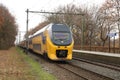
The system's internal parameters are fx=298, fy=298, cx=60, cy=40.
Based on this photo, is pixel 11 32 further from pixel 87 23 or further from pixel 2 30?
pixel 87 23

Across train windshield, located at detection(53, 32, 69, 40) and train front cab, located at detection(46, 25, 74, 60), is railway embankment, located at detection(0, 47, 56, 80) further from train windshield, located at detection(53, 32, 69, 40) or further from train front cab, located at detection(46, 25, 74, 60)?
train windshield, located at detection(53, 32, 69, 40)

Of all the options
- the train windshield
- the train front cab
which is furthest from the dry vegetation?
the train windshield

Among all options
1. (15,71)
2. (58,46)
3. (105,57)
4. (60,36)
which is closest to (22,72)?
(15,71)

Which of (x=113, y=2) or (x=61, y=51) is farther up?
(x=113, y=2)

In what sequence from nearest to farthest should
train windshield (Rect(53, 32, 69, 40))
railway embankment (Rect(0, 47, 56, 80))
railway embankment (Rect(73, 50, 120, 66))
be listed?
railway embankment (Rect(0, 47, 56, 80))
railway embankment (Rect(73, 50, 120, 66))
train windshield (Rect(53, 32, 69, 40))

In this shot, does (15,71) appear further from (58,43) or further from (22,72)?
(58,43)

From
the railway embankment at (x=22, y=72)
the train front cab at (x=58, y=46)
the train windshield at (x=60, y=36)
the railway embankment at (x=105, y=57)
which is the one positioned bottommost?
the railway embankment at (x=22, y=72)

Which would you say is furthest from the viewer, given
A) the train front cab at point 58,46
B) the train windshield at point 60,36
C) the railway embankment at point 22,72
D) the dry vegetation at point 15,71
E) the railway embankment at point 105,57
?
the train windshield at point 60,36

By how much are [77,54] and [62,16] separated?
104 feet

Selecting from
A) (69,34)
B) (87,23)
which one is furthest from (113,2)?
(69,34)

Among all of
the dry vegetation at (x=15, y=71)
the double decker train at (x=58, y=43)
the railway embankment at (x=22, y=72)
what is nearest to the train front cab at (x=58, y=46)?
the double decker train at (x=58, y=43)

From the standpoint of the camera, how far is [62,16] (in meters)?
66.6

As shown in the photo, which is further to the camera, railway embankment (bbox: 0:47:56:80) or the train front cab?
the train front cab

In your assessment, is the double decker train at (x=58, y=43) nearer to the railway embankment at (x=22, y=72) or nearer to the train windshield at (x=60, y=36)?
the train windshield at (x=60, y=36)
